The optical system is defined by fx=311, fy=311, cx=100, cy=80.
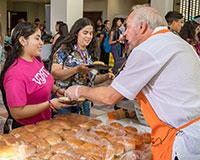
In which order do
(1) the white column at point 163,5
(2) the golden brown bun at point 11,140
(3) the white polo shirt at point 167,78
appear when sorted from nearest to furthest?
(3) the white polo shirt at point 167,78 → (2) the golden brown bun at point 11,140 → (1) the white column at point 163,5

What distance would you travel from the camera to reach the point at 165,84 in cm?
131

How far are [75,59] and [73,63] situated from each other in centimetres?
4

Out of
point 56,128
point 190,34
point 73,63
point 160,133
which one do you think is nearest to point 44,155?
point 56,128

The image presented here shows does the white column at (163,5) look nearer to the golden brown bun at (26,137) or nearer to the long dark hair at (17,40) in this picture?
the long dark hair at (17,40)

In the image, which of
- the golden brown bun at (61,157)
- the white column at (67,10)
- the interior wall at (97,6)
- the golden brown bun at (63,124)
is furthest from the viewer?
the interior wall at (97,6)

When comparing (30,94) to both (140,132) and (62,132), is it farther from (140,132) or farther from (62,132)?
(140,132)

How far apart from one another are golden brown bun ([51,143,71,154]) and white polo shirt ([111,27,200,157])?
399mm

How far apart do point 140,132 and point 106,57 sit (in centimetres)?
629

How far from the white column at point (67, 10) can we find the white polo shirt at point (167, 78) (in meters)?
4.69

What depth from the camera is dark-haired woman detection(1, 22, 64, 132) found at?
1809 mm

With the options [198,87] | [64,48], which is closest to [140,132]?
[198,87]

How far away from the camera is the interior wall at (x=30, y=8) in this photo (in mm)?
16797

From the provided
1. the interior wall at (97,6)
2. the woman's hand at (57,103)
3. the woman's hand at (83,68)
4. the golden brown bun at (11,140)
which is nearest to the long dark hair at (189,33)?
the woman's hand at (83,68)

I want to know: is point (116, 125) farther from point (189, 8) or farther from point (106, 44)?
point (189, 8)
